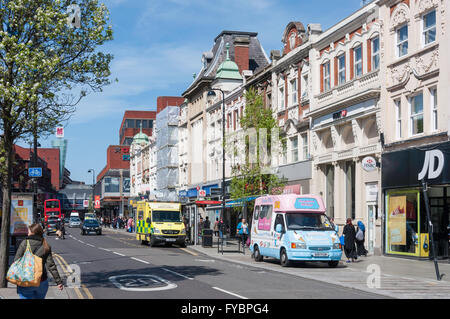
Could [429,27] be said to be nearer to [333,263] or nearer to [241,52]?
[333,263]

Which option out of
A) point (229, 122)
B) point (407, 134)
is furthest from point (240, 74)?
point (407, 134)

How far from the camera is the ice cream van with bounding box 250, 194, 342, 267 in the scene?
879 inches

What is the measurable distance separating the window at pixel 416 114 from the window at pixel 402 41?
2.22 metres

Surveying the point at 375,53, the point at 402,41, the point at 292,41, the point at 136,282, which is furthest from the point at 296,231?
the point at 292,41

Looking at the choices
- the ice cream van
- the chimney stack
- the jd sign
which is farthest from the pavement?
the chimney stack

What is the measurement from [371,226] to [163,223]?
12678mm

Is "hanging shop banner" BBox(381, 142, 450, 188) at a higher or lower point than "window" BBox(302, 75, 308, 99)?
lower

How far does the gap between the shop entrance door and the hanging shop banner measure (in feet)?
6.91

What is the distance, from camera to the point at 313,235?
22.6 meters

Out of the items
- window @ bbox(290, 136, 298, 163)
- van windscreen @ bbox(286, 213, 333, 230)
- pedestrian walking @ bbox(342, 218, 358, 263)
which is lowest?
pedestrian walking @ bbox(342, 218, 358, 263)

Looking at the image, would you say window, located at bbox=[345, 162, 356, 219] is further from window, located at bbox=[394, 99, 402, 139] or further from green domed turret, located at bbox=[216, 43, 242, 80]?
green domed turret, located at bbox=[216, 43, 242, 80]

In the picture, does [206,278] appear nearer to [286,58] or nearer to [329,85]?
[329,85]

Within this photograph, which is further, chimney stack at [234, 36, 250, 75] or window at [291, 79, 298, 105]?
chimney stack at [234, 36, 250, 75]

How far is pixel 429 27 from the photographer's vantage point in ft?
85.6
